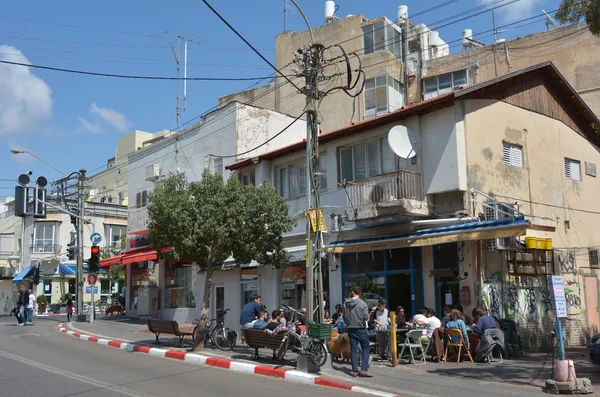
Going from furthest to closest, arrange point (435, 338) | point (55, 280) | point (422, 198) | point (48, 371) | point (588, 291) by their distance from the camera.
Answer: point (55, 280), point (588, 291), point (422, 198), point (435, 338), point (48, 371)

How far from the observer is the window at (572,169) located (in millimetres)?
20672

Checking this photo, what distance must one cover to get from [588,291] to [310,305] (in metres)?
11.5

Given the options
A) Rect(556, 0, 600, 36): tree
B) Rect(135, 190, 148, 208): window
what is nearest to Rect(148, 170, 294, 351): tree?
Rect(556, 0, 600, 36): tree

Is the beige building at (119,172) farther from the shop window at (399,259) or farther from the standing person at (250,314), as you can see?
the standing person at (250,314)

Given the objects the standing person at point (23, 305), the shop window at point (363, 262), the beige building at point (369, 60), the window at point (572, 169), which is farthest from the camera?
the beige building at point (369, 60)

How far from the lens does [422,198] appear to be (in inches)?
680

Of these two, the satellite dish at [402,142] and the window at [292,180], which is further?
the window at [292,180]

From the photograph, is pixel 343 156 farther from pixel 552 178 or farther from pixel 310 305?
pixel 310 305

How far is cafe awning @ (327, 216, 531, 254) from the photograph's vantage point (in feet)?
46.6

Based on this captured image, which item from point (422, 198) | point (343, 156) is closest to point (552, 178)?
point (422, 198)

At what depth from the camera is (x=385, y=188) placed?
1767 centimetres

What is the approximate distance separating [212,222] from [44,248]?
121 ft

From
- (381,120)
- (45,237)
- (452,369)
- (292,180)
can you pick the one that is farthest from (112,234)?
(452,369)

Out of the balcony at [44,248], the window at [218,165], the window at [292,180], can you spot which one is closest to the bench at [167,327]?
the window at [292,180]
